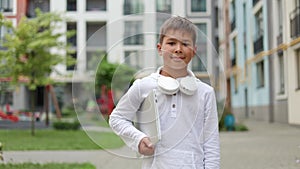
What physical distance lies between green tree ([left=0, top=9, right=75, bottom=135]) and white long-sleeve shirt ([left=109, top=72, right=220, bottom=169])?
6.67 m

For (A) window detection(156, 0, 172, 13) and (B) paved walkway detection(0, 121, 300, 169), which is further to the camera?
(B) paved walkway detection(0, 121, 300, 169)

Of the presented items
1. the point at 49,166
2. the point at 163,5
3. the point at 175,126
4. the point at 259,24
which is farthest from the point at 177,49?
the point at 259,24

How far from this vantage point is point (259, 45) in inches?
423

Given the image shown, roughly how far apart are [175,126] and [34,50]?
7.29 meters

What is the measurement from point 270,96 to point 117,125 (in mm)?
10070

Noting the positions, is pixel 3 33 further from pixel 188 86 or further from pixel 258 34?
pixel 188 86

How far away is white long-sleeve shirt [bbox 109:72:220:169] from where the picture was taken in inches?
54.2

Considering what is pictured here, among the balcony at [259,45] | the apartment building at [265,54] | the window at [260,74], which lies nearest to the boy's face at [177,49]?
the apartment building at [265,54]

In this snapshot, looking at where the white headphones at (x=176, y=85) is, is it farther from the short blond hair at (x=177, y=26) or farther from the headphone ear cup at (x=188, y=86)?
the short blond hair at (x=177, y=26)

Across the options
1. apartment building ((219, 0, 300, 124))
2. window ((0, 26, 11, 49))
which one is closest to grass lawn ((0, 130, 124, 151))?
window ((0, 26, 11, 49))

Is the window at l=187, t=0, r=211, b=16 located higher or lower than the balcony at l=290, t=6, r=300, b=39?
lower

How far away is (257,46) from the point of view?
10.9 meters

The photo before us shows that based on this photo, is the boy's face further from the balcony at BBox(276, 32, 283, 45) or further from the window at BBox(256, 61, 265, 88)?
the window at BBox(256, 61, 265, 88)

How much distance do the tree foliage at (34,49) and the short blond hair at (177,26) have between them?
6.62 metres
